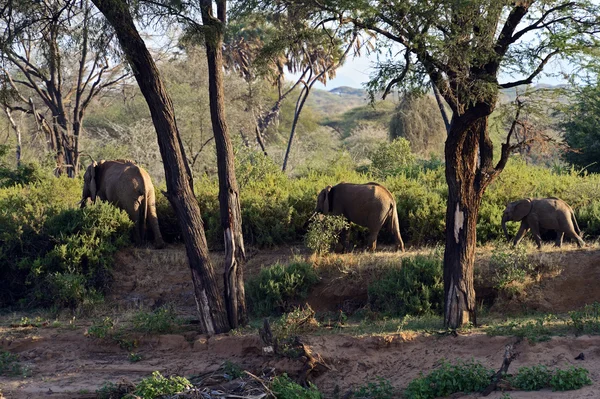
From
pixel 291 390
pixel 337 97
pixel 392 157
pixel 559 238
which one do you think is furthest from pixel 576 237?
pixel 337 97

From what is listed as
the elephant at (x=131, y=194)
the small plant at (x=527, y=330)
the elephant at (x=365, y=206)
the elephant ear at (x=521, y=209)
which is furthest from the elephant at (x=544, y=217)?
the elephant at (x=131, y=194)

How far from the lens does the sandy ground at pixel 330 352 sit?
8609 millimetres

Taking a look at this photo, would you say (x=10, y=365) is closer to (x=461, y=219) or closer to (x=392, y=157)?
(x=461, y=219)

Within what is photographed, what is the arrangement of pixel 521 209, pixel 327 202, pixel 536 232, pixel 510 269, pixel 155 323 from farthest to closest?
pixel 327 202
pixel 521 209
pixel 536 232
pixel 510 269
pixel 155 323

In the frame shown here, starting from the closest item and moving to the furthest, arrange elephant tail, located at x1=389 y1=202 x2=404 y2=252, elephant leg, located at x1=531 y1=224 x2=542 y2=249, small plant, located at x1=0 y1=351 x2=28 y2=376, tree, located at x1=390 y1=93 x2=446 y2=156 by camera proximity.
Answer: small plant, located at x1=0 y1=351 x2=28 y2=376 → elephant leg, located at x1=531 y1=224 x2=542 y2=249 → elephant tail, located at x1=389 y1=202 x2=404 y2=252 → tree, located at x1=390 y1=93 x2=446 y2=156

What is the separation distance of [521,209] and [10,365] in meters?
8.80

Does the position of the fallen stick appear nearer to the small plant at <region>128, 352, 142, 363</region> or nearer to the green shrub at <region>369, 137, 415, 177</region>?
the small plant at <region>128, 352, 142, 363</region>

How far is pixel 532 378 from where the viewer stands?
779cm

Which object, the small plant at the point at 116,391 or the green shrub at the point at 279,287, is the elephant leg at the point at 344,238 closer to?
the green shrub at the point at 279,287

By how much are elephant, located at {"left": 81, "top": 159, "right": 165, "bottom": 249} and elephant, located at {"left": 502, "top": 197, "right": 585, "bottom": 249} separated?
6986 mm

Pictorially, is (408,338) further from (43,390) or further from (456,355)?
(43,390)

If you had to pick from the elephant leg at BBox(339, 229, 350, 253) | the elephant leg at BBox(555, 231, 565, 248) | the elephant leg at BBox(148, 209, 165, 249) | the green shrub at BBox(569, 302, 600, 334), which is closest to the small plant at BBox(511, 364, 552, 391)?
the green shrub at BBox(569, 302, 600, 334)

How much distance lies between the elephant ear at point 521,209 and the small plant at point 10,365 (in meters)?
8.53

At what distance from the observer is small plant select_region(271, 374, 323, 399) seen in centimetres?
815
